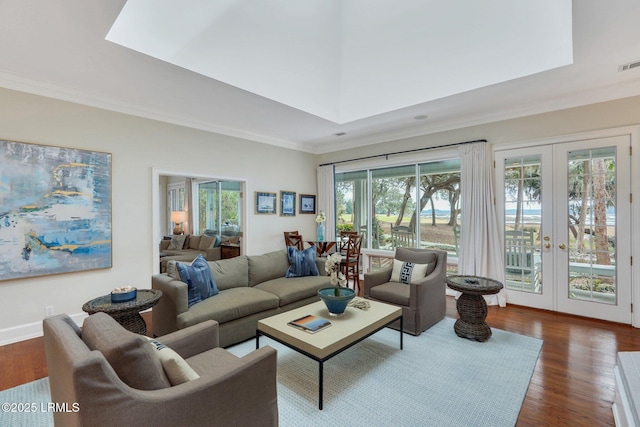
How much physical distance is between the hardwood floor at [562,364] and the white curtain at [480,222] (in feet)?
2.26

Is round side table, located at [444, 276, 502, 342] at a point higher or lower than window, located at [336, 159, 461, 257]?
lower

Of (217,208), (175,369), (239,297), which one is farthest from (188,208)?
(175,369)

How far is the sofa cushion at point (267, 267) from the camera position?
12.4ft

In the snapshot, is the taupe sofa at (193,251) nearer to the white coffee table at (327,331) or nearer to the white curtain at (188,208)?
the white curtain at (188,208)

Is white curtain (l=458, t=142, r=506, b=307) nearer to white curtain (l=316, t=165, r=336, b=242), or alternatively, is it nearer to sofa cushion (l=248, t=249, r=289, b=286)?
white curtain (l=316, t=165, r=336, b=242)

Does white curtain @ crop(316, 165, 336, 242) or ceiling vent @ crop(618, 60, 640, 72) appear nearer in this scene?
ceiling vent @ crop(618, 60, 640, 72)

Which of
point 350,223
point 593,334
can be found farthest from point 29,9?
point 593,334

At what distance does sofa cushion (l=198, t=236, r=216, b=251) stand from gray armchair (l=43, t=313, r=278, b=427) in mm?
5128

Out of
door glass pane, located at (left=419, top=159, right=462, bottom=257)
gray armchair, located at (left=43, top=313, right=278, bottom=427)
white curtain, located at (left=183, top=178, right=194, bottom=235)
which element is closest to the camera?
gray armchair, located at (left=43, top=313, right=278, bottom=427)

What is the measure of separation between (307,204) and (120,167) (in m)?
3.60

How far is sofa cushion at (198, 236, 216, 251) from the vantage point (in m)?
6.59

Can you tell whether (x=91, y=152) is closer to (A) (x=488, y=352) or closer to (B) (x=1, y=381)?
(B) (x=1, y=381)

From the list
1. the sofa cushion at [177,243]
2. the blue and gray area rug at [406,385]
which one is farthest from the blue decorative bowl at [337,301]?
the sofa cushion at [177,243]

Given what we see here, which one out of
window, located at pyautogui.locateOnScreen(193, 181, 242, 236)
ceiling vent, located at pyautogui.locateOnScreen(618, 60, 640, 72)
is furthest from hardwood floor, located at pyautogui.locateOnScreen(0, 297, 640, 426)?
window, located at pyautogui.locateOnScreen(193, 181, 242, 236)
